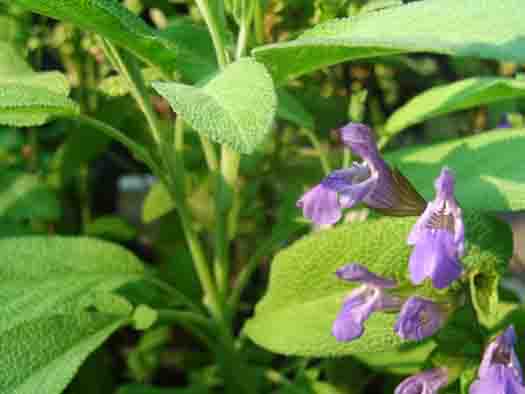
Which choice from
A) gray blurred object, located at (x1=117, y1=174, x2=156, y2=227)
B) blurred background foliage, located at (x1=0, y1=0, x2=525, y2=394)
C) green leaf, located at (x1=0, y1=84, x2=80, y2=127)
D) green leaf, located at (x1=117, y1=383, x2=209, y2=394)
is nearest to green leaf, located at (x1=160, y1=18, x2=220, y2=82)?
blurred background foliage, located at (x1=0, y1=0, x2=525, y2=394)

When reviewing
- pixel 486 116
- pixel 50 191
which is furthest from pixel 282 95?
pixel 486 116

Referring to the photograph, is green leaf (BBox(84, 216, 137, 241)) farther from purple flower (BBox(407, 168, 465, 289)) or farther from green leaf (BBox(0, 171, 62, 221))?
purple flower (BBox(407, 168, 465, 289))

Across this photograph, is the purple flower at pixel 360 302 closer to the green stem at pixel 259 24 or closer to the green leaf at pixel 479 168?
the green leaf at pixel 479 168

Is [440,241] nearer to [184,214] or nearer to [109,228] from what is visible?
[184,214]

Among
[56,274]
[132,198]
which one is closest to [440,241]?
[56,274]

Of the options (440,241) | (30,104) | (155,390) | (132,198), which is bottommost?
(155,390)

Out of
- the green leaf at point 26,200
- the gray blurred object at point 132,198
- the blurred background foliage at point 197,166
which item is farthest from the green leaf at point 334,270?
the gray blurred object at point 132,198
